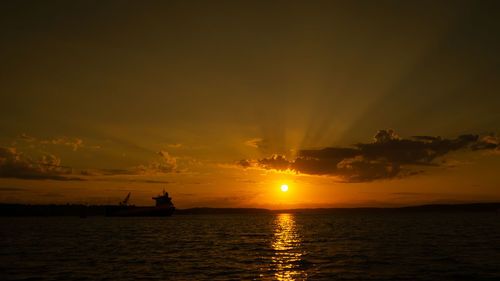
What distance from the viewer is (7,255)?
44969 mm

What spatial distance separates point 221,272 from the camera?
1252 inches

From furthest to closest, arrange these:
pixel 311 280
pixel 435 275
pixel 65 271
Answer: pixel 65 271, pixel 435 275, pixel 311 280

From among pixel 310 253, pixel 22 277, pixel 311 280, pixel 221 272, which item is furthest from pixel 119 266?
pixel 310 253

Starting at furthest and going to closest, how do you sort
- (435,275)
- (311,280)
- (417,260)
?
(417,260)
(435,275)
(311,280)

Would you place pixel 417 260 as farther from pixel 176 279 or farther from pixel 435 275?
pixel 176 279

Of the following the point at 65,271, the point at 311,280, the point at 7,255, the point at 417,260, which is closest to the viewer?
the point at 311,280

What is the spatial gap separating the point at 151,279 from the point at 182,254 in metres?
16.2

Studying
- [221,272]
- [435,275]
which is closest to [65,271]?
[221,272]

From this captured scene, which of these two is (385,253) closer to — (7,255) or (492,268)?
(492,268)

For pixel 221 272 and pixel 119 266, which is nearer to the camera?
pixel 221 272

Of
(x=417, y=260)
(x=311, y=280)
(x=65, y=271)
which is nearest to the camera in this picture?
(x=311, y=280)

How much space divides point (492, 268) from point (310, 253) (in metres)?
18.6

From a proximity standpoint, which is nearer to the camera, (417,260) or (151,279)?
(151,279)

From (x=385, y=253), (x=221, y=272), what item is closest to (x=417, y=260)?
(x=385, y=253)
